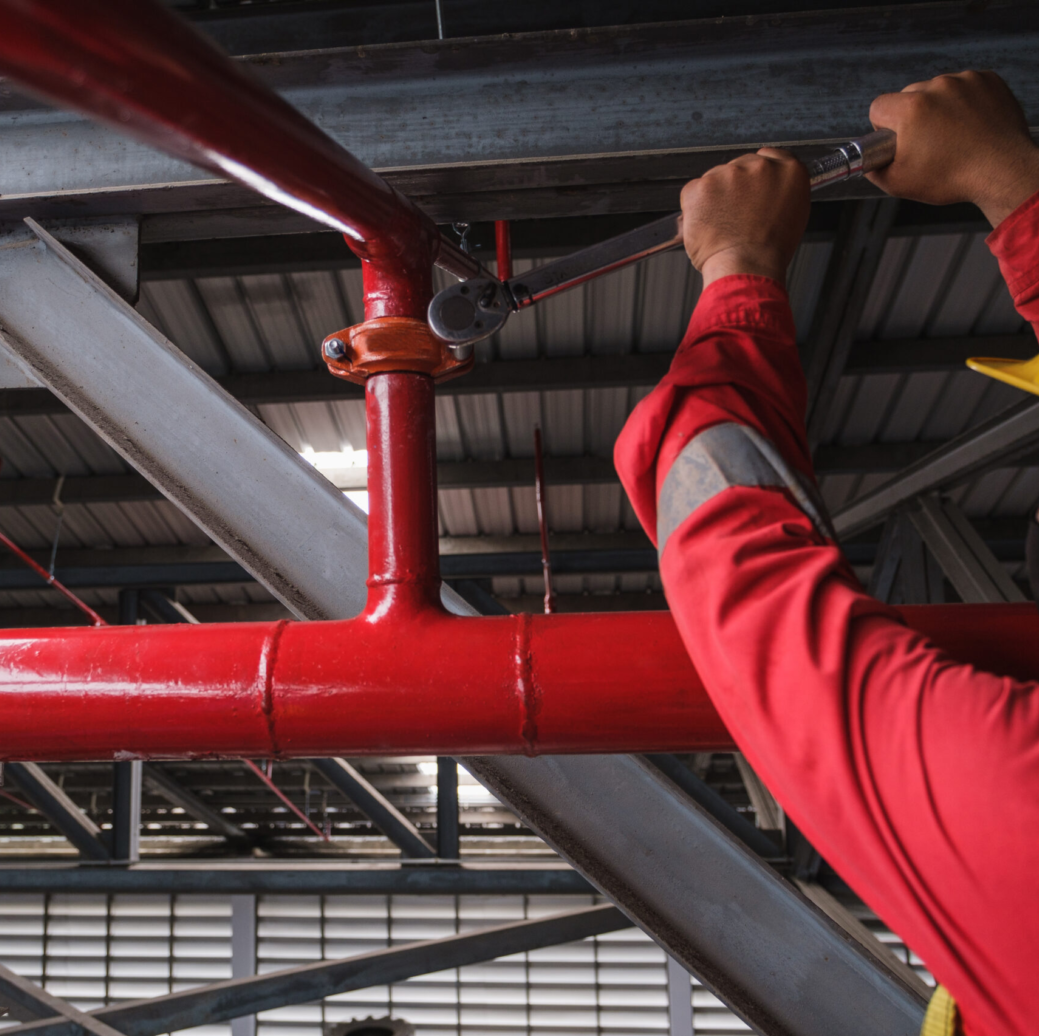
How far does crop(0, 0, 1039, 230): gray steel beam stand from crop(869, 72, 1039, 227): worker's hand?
873 mm

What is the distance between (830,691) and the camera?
72 cm

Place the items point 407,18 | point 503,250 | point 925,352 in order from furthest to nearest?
point 925,352
point 407,18
point 503,250

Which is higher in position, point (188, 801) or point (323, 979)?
point (188, 801)

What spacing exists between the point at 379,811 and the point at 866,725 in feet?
23.8

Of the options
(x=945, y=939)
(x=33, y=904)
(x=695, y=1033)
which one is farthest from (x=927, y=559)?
(x=33, y=904)

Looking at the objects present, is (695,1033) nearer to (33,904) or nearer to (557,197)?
(33,904)

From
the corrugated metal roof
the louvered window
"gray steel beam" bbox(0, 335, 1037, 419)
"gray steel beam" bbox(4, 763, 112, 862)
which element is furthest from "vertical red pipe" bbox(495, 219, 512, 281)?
the louvered window

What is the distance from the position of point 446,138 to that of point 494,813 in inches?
478

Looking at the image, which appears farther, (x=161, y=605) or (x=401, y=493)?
(x=161, y=605)

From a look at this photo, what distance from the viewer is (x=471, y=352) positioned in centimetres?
173

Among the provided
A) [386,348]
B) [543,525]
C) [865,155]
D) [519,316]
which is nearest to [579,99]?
[386,348]

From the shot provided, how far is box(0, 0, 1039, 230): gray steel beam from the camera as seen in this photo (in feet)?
6.23

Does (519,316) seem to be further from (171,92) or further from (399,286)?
(171,92)

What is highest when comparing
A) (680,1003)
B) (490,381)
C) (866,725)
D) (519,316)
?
(519,316)
